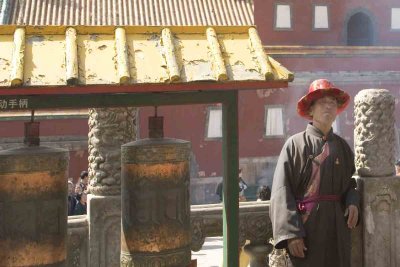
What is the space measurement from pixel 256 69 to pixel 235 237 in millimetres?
899

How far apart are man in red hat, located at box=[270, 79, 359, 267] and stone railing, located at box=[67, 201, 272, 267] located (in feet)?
1.66

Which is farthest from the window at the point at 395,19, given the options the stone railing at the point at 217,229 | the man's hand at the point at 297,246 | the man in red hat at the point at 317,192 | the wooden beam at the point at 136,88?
the wooden beam at the point at 136,88

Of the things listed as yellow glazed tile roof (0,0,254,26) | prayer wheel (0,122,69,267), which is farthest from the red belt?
yellow glazed tile roof (0,0,254,26)

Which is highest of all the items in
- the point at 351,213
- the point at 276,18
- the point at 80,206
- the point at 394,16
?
the point at 394,16

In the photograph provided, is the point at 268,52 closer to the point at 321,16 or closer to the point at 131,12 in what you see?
the point at 321,16

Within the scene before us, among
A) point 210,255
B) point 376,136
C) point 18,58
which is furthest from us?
point 210,255

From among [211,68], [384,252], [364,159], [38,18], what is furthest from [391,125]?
[38,18]

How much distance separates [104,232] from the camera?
336 cm

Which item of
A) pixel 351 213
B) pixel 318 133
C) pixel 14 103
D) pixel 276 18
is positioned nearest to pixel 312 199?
pixel 351 213

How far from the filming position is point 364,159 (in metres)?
3.64

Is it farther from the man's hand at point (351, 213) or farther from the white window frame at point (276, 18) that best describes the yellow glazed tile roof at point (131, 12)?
the man's hand at point (351, 213)

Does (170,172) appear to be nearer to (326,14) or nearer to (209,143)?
(209,143)

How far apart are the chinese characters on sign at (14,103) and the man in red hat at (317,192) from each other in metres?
1.51

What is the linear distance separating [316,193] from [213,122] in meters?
12.2
